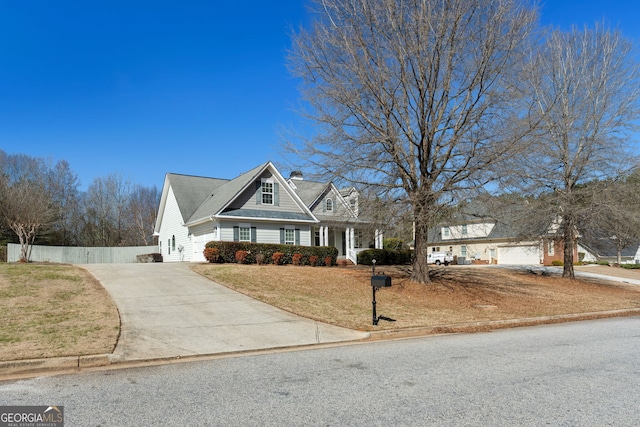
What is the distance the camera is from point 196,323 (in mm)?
10180

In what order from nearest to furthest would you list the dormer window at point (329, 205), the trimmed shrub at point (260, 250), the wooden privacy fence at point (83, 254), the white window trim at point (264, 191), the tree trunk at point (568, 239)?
the trimmed shrub at point (260, 250)
the tree trunk at point (568, 239)
the white window trim at point (264, 191)
the dormer window at point (329, 205)
the wooden privacy fence at point (83, 254)

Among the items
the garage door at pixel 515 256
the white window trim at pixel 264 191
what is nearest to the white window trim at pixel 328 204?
the white window trim at pixel 264 191

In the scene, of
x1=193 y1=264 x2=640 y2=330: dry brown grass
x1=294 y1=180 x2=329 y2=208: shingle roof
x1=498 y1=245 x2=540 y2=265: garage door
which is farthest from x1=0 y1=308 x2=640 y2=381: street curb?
x1=498 y1=245 x2=540 y2=265: garage door

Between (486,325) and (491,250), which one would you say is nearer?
(486,325)

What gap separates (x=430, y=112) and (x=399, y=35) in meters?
2.95

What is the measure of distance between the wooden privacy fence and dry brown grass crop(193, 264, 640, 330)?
790 inches

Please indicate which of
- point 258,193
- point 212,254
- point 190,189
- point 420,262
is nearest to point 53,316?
point 212,254

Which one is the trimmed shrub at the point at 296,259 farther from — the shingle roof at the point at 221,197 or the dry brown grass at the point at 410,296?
the shingle roof at the point at 221,197

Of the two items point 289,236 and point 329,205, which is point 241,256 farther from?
point 329,205

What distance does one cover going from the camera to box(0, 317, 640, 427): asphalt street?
15.6ft
